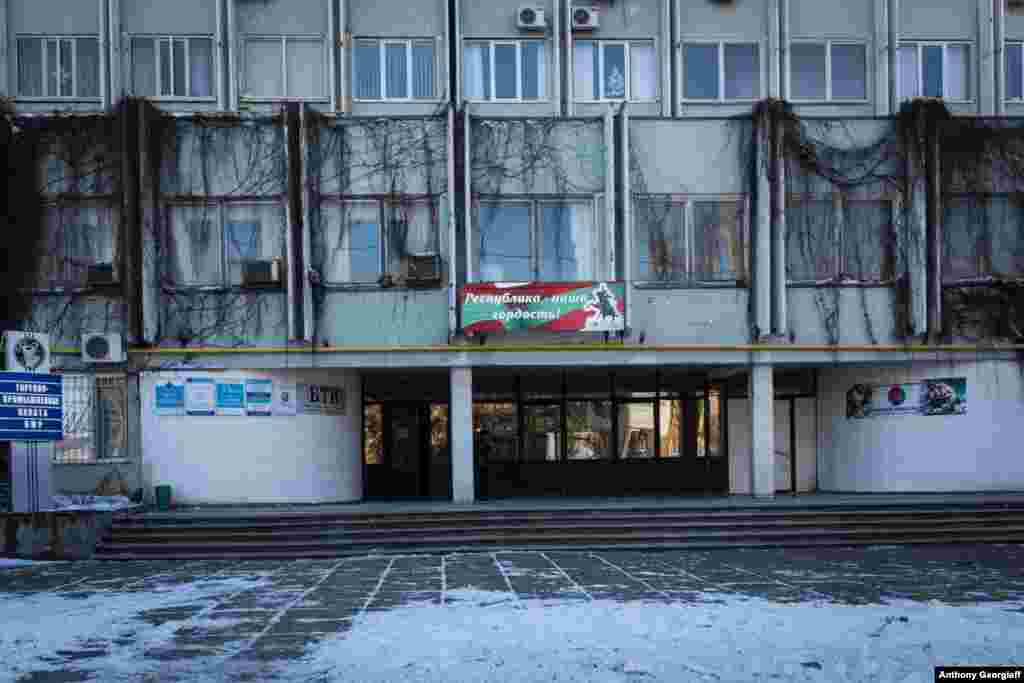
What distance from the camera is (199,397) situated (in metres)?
16.1

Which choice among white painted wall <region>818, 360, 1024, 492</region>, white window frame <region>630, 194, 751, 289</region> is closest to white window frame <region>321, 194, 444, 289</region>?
white window frame <region>630, 194, 751, 289</region>

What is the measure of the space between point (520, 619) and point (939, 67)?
15562 mm

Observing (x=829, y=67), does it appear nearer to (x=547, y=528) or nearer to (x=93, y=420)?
(x=547, y=528)

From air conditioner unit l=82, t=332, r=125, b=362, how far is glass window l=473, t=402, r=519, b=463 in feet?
23.3

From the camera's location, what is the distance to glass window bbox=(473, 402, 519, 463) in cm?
1939

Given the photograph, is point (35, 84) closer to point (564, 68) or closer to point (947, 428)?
point (564, 68)


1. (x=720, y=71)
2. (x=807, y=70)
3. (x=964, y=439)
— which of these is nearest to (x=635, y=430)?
(x=964, y=439)

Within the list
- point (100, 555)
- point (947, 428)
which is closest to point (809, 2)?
point (947, 428)

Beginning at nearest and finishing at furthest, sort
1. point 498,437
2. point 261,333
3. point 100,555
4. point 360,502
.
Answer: point 100,555, point 261,333, point 360,502, point 498,437

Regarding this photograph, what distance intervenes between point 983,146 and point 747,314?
5.47 meters

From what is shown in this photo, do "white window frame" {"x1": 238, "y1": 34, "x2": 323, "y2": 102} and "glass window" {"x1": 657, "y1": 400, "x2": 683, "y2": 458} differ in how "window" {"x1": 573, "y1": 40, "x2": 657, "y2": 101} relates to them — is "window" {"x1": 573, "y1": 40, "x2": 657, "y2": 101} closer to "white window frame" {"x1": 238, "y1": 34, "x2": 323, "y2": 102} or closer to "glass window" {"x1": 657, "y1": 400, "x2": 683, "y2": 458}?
"white window frame" {"x1": 238, "y1": 34, "x2": 323, "y2": 102}

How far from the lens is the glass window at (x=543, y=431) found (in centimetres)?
1936

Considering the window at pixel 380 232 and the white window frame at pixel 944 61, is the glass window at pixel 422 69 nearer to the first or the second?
the window at pixel 380 232

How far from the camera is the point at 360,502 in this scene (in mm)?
17500
